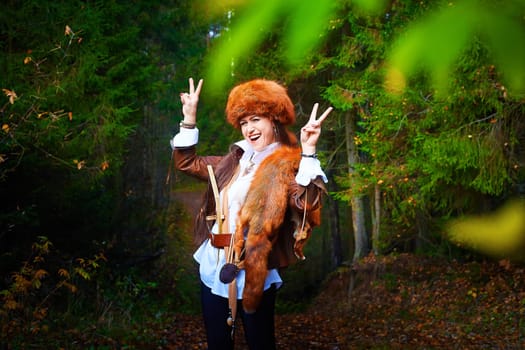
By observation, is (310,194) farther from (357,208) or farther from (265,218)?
(357,208)

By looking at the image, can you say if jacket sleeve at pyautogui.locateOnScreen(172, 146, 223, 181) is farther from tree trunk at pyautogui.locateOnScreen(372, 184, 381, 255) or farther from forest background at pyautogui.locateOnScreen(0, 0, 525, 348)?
tree trunk at pyautogui.locateOnScreen(372, 184, 381, 255)

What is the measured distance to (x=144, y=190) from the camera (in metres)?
13.8

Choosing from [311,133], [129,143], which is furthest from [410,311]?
[129,143]

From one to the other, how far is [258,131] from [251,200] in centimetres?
45

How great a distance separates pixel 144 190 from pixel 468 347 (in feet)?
31.1

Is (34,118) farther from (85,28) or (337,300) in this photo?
(337,300)

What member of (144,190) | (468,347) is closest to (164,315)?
(468,347)

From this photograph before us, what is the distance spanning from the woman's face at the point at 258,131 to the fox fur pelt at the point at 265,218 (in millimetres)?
201

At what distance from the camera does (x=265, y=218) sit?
A: 2.83 meters

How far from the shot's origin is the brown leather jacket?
2.82 meters

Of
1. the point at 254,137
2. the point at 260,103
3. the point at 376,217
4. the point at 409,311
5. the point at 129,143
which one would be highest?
the point at 129,143

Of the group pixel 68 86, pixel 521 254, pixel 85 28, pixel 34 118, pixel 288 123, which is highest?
pixel 85 28

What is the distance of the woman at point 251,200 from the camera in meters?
2.83

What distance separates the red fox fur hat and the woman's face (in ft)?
0.10
